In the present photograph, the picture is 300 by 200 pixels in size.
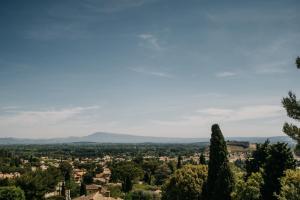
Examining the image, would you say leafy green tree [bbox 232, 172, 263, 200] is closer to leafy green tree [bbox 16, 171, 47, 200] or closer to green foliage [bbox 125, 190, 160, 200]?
green foliage [bbox 125, 190, 160, 200]

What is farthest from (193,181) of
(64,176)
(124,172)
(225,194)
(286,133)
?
(64,176)

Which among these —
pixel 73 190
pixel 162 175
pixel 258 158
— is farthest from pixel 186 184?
pixel 162 175

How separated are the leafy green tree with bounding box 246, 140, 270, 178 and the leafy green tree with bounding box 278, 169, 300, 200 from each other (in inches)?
232

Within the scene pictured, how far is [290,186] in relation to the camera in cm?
2303

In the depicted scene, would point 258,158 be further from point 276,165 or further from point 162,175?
point 162,175

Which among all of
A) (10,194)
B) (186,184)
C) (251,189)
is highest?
(251,189)

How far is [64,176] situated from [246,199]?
8489 cm

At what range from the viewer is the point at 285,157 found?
26.0 metres

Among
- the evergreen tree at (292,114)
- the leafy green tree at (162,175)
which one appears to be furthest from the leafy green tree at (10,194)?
the evergreen tree at (292,114)

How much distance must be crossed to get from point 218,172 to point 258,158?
3714mm

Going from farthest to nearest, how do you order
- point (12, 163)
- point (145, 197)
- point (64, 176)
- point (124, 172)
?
point (12, 163)
point (64, 176)
point (124, 172)
point (145, 197)

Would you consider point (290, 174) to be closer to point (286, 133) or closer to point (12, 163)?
point (286, 133)

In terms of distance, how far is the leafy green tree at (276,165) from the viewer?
25.9 metres

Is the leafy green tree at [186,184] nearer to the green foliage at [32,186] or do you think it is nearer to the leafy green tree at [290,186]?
the leafy green tree at [290,186]
